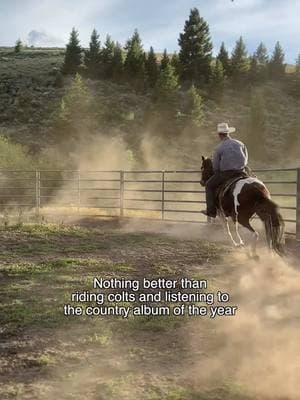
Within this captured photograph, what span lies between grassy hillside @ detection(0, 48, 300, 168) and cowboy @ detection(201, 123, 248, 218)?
3632cm

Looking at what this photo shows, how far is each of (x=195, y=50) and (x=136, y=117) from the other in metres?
19.4

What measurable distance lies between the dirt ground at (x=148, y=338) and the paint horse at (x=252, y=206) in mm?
564

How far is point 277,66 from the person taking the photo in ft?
247

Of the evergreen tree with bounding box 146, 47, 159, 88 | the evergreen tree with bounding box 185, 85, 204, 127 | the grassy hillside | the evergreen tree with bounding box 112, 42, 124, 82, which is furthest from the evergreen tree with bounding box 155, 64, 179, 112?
the evergreen tree with bounding box 112, 42, 124, 82

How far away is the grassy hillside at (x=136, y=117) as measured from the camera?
49.7 meters

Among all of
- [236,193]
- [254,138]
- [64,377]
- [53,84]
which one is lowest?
[64,377]

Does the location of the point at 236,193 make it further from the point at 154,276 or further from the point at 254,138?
the point at 254,138

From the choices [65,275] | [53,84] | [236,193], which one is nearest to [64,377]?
[65,275]

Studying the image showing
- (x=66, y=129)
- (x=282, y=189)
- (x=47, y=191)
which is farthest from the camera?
(x=66, y=129)

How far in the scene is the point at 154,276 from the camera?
26.4 feet

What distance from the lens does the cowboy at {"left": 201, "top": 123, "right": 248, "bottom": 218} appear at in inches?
384

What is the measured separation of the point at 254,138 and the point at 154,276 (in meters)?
46.8

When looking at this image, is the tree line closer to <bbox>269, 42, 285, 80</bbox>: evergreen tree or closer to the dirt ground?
<bbox>269, 42, 285, 80</bbox>: evergreen tree

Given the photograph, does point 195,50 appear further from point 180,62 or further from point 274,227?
point 274,227
